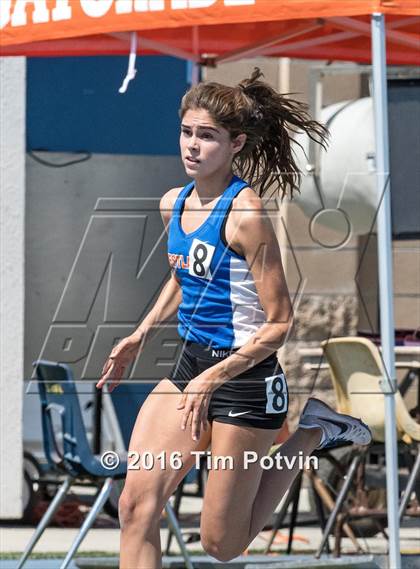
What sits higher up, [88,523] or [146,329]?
[146,329]

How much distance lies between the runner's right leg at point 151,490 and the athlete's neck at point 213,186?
66 cm

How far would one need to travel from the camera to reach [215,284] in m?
4.55

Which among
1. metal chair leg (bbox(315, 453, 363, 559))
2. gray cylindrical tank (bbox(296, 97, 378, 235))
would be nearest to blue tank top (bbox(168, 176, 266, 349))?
metal chair leg (bbox(315, 453, 363, 559))

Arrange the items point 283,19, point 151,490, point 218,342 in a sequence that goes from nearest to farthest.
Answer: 1. point 151,490
2. point 218,342
3. point 283,19

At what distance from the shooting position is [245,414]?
459 centimetres

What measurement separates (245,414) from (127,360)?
51 centimetres

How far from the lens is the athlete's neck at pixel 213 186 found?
4.64m

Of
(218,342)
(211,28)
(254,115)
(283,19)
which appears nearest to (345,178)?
(211,28)

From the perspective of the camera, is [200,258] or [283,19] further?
[283,19]

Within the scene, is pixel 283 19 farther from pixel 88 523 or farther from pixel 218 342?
pixel 88 523

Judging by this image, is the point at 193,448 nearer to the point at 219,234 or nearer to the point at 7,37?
the point at 219,234

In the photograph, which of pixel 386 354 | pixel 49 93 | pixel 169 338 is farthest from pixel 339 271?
pixel 386 354

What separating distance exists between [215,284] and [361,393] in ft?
8.99

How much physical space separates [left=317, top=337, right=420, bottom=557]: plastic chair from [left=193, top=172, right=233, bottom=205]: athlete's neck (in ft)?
8.27
